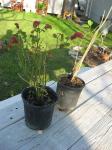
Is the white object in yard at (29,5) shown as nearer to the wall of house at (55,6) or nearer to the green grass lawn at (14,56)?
the green grass lawn at (14,56)

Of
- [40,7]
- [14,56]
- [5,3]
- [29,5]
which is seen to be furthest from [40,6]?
[14,56]

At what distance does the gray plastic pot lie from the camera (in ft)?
7.38

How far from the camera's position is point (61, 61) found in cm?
548

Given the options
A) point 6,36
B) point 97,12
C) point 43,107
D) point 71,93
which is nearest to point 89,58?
point 6,36

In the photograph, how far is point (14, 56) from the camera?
17.1 ft

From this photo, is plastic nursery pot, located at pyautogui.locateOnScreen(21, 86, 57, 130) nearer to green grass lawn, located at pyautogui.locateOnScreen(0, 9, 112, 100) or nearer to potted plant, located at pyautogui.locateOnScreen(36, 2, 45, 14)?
green grass lawn, located at pyautogui.locateOnScreen(0, 9, 112, 100)

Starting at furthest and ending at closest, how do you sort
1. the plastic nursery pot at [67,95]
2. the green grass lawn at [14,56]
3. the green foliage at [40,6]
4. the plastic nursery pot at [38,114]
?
the green foliage at [40,6] < the green grass lawn at [14,56] < the plastic nursery pot at [67,95] < the plastic nursery pot at [38,114]

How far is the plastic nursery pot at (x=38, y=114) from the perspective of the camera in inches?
76.5

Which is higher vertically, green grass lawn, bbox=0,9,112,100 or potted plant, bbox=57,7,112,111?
potted plant, bbox=57,7,112,111

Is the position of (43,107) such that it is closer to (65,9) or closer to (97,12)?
(65,9)

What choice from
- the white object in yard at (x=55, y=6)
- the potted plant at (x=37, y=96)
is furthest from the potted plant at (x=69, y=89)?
the white object in yard at (x=55, y=6)

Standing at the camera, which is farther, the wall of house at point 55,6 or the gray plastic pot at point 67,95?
the wall of house at point 55,6

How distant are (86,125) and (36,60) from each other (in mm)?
697

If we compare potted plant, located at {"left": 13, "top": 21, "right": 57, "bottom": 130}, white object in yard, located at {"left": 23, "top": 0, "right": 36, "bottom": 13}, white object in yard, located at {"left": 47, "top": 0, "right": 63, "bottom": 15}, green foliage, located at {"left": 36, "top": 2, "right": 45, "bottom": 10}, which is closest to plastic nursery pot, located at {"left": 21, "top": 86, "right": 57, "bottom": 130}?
potted plant, located at {"left": 13, "top": 21, "right": 57, "bottom": 130}
